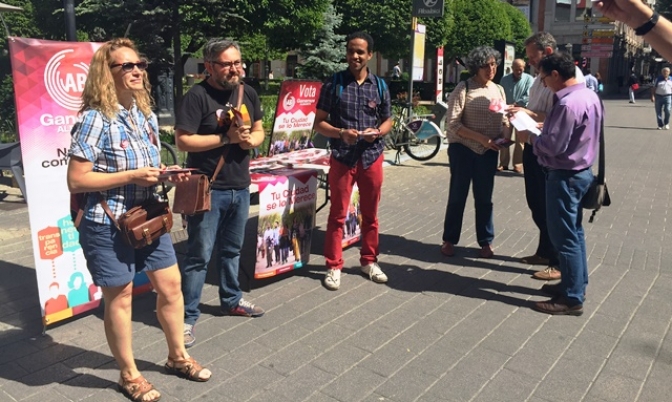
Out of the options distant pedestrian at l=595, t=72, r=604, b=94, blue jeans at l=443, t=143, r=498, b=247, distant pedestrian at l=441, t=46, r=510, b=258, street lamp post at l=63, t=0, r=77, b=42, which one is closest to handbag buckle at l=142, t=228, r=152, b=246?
distant pedestrian at l=441, t=46, r=510, b=258

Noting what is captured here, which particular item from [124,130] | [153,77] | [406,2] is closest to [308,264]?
[124,130]

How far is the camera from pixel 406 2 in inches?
1046

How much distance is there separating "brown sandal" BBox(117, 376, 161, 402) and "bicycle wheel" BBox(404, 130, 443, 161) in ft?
27.7

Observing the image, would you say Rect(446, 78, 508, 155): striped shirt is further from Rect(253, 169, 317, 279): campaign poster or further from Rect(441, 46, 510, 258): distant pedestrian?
Rect(253, 169, 317, 279): campaign poster

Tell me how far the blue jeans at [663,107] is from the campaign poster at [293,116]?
15.0 metres

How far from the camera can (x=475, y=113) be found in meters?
5.05

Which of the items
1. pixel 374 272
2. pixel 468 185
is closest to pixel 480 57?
pixel 468 185

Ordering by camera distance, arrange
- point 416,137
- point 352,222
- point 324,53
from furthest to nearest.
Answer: point 324,53
point 416,137
point 352,222

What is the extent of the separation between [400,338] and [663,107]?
56.5 ft

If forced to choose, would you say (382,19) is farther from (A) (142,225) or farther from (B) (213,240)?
(A) (142,225)

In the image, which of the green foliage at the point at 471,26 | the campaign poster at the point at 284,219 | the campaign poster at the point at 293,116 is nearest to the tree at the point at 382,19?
the green foliage at the point at 471,26

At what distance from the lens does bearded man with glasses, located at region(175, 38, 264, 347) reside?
11.4ft

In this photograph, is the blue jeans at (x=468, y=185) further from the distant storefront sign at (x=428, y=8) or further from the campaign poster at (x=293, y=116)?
the distant storefront sign at (x=428, y=8)

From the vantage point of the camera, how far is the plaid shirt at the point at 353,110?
4469 mm
